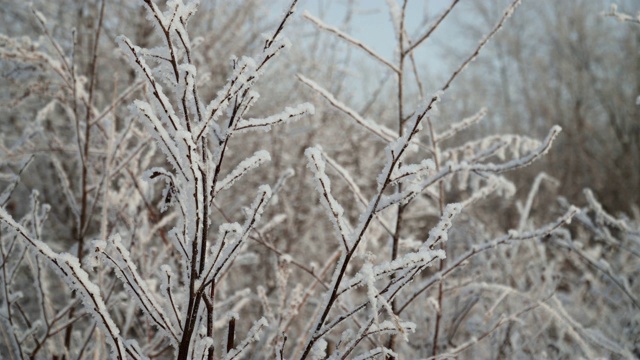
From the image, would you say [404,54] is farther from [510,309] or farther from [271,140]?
[271,140]

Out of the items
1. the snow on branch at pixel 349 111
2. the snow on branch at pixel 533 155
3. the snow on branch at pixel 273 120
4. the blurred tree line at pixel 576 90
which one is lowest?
the snow on branch at pixel 273 120

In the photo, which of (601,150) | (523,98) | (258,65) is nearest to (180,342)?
(258,65)

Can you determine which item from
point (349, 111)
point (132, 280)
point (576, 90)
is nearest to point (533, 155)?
point (349, 111)

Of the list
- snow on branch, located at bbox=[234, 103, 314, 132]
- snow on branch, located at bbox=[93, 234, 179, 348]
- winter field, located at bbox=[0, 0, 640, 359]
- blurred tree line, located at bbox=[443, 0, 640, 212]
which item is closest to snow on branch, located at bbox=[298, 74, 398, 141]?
winter field, located at bbox=[0, 0, 640, 359]

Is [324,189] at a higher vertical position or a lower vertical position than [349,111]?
lower

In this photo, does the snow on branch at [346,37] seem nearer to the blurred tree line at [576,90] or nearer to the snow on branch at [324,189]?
the snow on branch at [324,189]

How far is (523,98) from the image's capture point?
1552cm

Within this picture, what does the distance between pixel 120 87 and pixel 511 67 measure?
14.5m

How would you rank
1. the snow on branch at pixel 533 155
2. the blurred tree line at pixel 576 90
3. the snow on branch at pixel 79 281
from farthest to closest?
the blurred tree line at pixel 576 90, the snow on branch at pixel 533 155, the snow on branch at pixel 79 281

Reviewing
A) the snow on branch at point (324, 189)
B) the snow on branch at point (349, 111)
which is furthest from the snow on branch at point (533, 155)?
the snow on branch at point (324, 189)

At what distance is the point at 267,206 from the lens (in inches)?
62.1

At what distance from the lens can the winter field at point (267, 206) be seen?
75cm

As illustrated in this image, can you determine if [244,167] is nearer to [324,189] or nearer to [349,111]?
[324,189]

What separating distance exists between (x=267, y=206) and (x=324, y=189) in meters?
0.83
